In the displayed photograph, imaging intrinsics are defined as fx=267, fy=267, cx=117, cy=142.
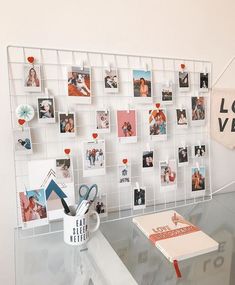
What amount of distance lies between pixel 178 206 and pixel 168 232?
Answer: 0.27m

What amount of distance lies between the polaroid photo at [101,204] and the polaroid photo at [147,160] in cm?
20

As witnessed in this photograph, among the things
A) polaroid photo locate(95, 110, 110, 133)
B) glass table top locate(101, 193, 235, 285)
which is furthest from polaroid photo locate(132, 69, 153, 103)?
glass table top locate(101, 193, 235, 285)

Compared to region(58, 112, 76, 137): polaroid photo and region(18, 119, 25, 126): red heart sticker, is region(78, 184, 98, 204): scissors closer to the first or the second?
region(58, 112, 76, 137): polaroid photo

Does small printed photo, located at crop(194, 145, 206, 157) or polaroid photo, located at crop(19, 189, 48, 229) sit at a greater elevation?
small printed photo, located at crop(194, 145, 206, 157)

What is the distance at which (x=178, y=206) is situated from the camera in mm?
1159

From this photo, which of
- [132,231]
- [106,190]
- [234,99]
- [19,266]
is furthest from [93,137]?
[234,99]

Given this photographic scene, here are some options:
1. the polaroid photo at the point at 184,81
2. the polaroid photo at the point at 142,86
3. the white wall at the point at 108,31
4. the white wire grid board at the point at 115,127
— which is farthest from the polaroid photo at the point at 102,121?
the polaroid photo at the point at 184,81

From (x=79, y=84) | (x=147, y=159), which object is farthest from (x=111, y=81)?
(x=147, y=159)

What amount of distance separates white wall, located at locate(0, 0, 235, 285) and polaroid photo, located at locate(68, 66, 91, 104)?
0.29 feet

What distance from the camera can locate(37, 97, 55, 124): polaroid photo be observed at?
0.91m

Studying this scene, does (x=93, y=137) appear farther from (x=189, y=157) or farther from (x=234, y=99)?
(x=234, y=99)

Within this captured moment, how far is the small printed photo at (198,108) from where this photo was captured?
3.77 feet

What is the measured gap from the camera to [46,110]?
922 millimetres

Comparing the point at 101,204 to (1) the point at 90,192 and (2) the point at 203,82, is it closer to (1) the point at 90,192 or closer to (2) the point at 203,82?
(1) the point at 90,192
